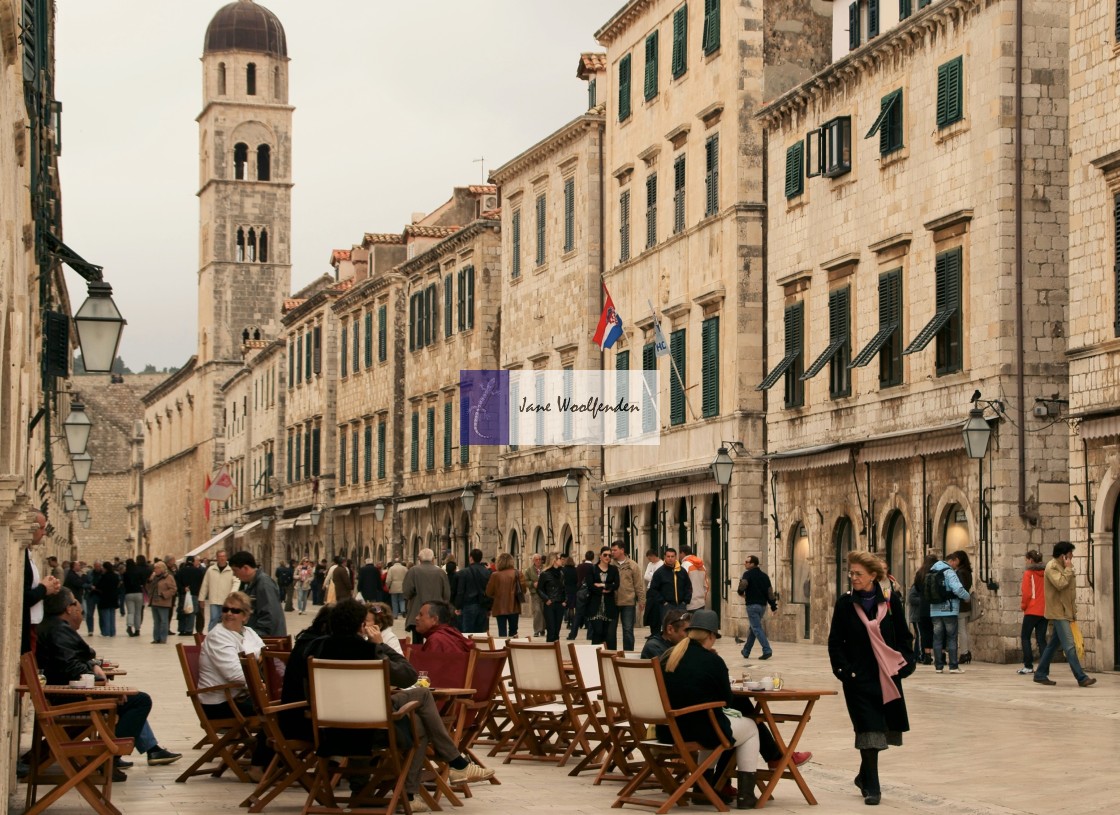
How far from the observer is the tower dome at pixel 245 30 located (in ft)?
325

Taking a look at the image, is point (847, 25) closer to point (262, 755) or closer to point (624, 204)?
point (624, 204)

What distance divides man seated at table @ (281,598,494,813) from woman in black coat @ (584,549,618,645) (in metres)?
15.2

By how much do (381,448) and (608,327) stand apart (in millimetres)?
22570

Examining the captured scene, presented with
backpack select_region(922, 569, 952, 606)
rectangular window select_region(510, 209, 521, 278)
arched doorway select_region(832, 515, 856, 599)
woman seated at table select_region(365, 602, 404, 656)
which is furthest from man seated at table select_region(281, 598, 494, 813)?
rectangular window select_region(510, 209, 521, 278)

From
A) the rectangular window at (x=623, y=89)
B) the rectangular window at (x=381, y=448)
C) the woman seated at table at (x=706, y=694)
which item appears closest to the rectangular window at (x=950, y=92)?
the rectangular window at (x=623, y=89)

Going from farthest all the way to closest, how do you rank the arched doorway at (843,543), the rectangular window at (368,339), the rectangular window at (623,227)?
the rectangular window at (368,339), the rectangular window at (623,227), the arched doorway at (843,543)

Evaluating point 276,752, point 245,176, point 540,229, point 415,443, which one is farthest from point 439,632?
point 245,176

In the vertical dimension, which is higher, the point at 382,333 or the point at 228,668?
the point at 382,333

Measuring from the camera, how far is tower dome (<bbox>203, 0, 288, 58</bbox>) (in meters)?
99.0

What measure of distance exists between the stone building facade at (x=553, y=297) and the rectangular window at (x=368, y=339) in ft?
44.5

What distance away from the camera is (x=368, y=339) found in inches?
2474

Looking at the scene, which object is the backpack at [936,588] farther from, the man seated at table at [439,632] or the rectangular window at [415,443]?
the rectangular window at [415,443]

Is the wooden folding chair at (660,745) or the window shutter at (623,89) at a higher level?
the window shutter at (623,89)

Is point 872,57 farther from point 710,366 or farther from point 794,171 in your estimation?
point 710,366
